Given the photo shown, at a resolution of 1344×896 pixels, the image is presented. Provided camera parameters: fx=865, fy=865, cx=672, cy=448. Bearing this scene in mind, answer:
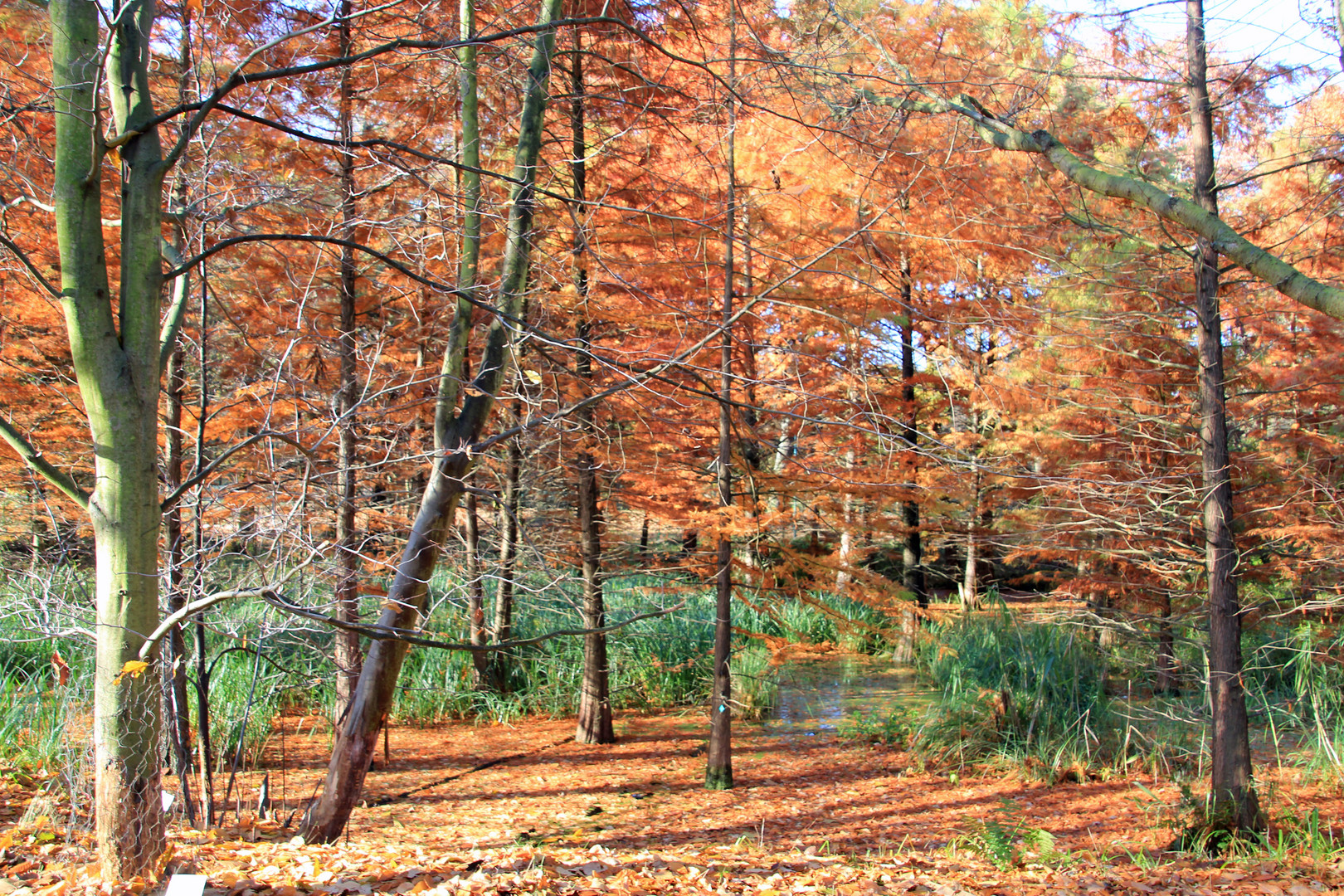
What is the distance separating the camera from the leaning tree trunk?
15.3 feet

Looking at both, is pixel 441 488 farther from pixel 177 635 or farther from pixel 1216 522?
pixel 1216 522

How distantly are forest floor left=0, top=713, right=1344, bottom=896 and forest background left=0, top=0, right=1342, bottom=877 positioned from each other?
425 millimetres

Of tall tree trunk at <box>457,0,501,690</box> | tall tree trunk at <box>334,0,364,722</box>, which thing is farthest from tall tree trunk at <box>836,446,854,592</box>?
tall tree trunk at <box>334,0,364,722</box>

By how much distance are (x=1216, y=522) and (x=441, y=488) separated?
4.75m

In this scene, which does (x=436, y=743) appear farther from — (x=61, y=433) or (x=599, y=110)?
(x=599, y=110)

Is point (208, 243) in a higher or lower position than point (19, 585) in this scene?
higher

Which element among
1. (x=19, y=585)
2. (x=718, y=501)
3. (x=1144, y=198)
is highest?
(x=1144, y=198)

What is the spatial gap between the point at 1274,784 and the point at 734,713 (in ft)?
15.9

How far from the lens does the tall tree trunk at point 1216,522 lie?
525 cm

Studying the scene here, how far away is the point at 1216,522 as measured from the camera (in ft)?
17.9

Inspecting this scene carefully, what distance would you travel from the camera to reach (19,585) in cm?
355

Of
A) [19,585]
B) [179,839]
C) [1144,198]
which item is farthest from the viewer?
[1144,198]

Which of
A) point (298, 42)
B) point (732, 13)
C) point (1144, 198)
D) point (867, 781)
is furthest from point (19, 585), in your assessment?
point (867, 781)

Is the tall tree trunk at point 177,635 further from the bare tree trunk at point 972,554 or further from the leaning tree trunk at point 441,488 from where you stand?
the bare tree trunk at point 972,554
